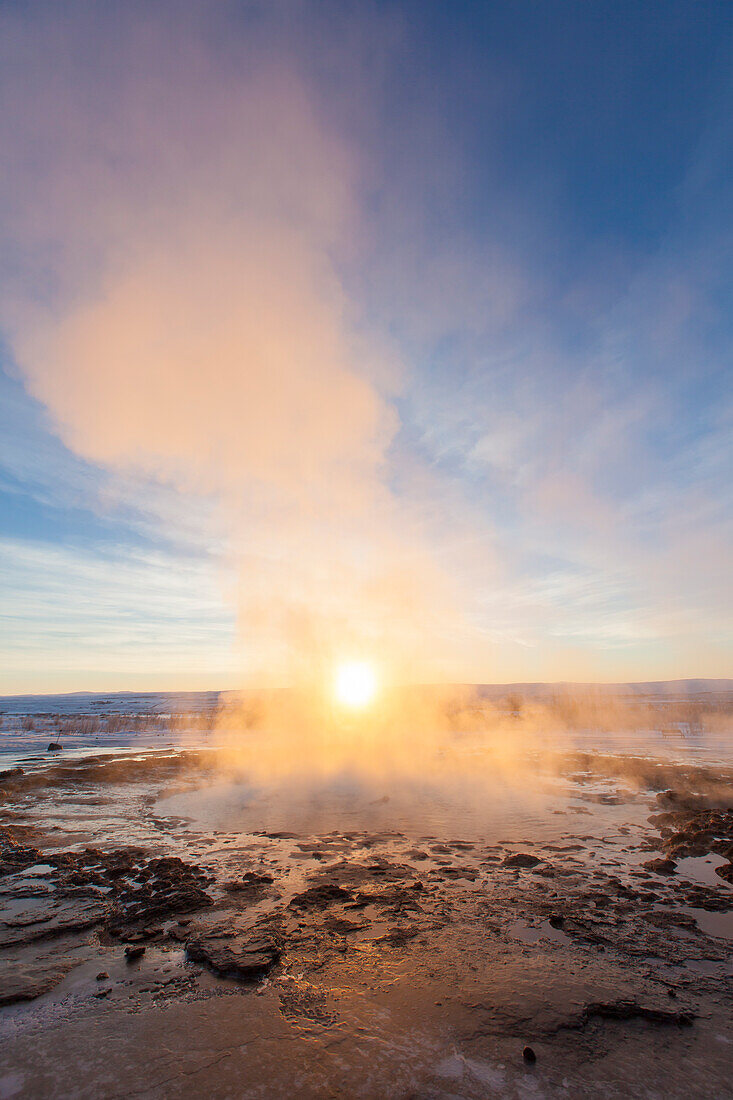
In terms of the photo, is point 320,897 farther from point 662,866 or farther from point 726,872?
Answer: point 726,872

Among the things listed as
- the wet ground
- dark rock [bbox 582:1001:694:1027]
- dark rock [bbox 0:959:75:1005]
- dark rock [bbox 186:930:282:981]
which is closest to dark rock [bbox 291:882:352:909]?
the wet ground

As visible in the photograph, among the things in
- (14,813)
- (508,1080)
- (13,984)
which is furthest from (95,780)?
(508,1080)

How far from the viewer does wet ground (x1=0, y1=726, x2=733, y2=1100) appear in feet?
13.9

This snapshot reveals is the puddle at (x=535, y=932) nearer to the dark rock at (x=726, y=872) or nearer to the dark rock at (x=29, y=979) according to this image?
the dark rock at (x=726, y=872)

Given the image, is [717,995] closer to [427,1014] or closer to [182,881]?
[427,1014]

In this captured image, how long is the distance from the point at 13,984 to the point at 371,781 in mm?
13040

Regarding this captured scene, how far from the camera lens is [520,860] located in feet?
30.7

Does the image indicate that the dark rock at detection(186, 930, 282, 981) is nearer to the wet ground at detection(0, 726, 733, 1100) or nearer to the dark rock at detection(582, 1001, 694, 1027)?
the wet ground at detection(0, 726, 733, 1100)

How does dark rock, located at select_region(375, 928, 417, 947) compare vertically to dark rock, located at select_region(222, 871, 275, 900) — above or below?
below

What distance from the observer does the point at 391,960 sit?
589 cm

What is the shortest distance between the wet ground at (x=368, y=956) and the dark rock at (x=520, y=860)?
0.16 feet

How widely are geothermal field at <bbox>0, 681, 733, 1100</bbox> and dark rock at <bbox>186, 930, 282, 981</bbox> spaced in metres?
0.03

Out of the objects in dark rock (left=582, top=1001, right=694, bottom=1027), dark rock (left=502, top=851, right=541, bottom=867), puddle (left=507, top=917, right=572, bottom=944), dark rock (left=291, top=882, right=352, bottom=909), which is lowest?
dark rock (left=582, top=1001, right=694, bottom=1027)

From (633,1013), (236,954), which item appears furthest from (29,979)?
(633,1013)
